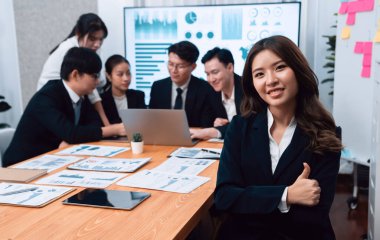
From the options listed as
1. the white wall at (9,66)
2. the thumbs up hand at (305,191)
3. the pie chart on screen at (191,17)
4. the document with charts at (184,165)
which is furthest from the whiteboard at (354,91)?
the white wall at (9,66)

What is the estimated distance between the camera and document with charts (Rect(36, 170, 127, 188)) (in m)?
1.63

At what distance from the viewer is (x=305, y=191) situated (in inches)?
51.7

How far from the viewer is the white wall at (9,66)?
14.5 ft

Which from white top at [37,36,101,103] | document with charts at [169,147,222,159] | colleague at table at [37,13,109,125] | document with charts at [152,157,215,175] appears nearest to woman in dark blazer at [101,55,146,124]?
colleague at table at [37,13,109,125]

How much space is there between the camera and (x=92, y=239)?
3.80 ft

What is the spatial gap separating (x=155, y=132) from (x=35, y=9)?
2.68 meters

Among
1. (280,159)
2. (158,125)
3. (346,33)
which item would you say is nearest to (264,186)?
(280,159)

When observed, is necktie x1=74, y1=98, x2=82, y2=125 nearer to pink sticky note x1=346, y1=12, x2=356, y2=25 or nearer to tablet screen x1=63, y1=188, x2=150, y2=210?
tablet screen x1=63, y1=188, x2=150, y2=210

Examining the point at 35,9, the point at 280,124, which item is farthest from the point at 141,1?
the point at 280,124

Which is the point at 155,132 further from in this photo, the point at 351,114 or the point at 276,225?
the point at 351,114

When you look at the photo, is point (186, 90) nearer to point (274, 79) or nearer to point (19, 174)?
point (19, 174)

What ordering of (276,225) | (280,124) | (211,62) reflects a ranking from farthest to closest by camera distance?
(211,62) < (280,124) < (276,225)

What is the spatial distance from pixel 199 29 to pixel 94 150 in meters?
1.92

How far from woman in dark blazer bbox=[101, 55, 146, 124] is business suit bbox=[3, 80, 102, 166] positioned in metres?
0.56
